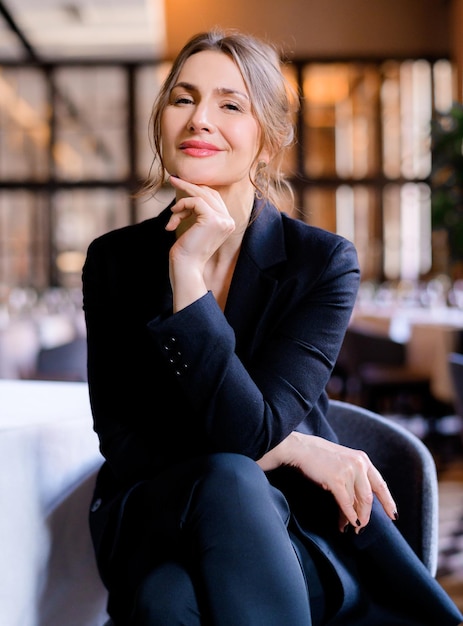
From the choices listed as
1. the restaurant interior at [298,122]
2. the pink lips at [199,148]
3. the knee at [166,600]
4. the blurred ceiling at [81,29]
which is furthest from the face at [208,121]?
the restaurant interior at [298,122]

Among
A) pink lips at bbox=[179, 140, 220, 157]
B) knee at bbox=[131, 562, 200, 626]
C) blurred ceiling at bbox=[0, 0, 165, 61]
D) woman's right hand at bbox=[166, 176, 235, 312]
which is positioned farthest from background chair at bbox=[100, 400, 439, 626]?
blurred ceiling at bbox=[0, 0, 165, 61]

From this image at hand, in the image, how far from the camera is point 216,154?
3.71ft

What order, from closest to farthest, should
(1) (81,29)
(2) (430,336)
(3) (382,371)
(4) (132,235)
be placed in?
(4) (132,235) < (2) (430,336) < (3) (382,371) < (1) (81,29)

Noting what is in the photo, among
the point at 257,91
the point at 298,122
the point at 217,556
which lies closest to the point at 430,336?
the point at 257,91

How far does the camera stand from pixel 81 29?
9.23m

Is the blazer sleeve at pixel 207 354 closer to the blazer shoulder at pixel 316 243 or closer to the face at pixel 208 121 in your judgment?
the blazer shoulder at pixel 316 243

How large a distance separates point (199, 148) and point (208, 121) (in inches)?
1.6

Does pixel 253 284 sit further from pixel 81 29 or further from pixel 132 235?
pixel 81 29

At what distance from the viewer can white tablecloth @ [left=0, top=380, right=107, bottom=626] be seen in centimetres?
103

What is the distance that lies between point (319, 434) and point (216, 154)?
0.44 m

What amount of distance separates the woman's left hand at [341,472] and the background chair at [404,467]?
0.05 meters

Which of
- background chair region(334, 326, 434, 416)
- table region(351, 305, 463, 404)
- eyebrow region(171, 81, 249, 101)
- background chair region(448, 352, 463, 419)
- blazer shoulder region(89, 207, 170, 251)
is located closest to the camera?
eyebrow region(171, 81, 249, 101)

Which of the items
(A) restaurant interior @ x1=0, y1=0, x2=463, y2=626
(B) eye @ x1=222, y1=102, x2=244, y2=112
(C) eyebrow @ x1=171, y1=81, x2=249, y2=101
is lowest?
(B) eye @ x1=222, y1=102, x2=244, y2=112

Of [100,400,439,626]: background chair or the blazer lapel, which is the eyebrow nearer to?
the blazer lapel
